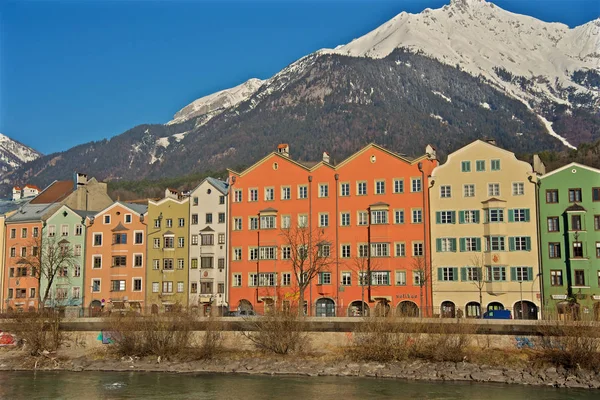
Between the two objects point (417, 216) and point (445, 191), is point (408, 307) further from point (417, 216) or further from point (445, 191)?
point (445, 191)

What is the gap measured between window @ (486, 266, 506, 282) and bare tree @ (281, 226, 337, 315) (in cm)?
1690

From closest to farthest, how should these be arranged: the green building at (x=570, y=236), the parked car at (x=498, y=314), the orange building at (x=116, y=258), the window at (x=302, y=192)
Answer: the parked car at (x=498, y=314), the green building at (x=570, y=236), the window at (x=302, y=192), the orange building at (x=116, y=258)

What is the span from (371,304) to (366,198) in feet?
36.5

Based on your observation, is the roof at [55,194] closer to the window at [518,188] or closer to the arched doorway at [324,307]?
the arched doorway at [324,307]

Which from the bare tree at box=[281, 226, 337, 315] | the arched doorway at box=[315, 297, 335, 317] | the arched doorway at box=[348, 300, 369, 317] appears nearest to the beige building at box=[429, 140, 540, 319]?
the arched doorway at box=[348, 300, 369, 317]

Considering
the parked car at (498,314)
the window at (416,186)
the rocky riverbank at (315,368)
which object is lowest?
the rocky riverbank at (315,368)

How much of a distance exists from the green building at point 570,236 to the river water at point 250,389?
2209 cm

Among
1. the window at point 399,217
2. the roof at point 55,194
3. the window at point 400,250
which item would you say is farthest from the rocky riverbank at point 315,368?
the roof at point 55,194

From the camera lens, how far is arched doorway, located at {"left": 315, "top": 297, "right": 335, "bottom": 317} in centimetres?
8062

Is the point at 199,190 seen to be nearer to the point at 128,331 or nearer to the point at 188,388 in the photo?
the point at 128,331

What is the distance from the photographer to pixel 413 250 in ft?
255

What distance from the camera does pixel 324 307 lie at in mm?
81188

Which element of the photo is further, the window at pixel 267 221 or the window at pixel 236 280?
the window at pixel 236 280

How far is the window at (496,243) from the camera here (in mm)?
74188
